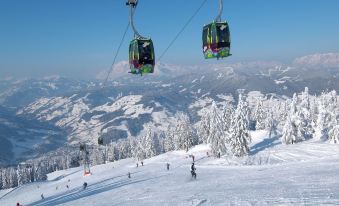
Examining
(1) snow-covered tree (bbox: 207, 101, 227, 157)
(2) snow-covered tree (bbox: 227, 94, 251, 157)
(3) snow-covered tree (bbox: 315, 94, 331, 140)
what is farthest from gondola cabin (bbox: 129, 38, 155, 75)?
(3) snow-covered tree (bbox: 315, 94, 331, 140)

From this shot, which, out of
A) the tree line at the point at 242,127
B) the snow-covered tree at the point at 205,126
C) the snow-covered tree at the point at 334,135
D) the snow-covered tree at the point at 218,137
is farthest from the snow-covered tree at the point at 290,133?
the snow-covered tree at the point at 205,126

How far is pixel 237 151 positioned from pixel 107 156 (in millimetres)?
83150

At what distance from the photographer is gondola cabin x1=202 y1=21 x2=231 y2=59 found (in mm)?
21531

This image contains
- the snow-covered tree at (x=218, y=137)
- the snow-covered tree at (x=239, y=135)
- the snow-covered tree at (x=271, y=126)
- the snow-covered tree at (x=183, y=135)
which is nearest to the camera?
the snow-covered tree at (x=239, y=135)

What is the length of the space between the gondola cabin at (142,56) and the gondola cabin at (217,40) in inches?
144

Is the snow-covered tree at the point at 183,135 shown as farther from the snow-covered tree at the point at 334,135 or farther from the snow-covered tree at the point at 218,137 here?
the snow-covered tree at the point at 334,135

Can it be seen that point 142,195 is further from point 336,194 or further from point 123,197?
point 336,194

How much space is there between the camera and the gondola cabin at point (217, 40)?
21531mm

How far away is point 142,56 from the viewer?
78.1 feet

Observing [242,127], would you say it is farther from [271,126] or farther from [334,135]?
[271,126]

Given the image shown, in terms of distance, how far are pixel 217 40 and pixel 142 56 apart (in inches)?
187

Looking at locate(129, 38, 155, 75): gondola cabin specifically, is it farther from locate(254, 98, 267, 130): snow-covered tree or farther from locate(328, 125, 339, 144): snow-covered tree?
locate(254, 98, 267, 130): snow-covered tree

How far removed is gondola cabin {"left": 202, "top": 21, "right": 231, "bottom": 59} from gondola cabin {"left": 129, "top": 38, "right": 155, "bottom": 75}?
365cm

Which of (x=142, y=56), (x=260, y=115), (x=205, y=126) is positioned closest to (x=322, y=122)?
(x=205, y=126)
